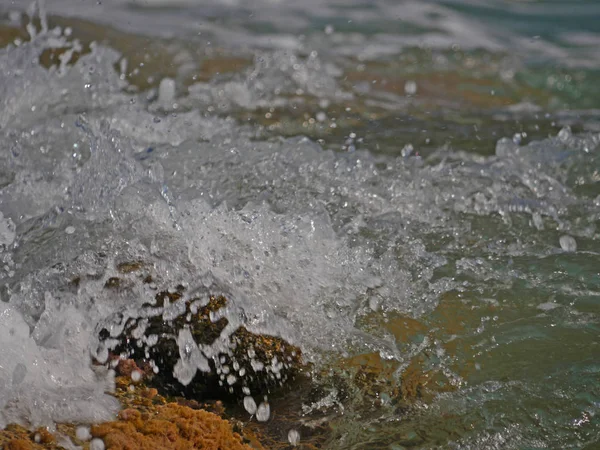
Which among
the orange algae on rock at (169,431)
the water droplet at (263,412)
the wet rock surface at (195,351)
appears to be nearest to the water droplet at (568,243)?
the wet rock surface at (195,351)

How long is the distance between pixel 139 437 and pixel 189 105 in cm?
375

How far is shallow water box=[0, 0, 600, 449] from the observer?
2297 mm

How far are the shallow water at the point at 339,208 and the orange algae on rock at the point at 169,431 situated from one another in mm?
116

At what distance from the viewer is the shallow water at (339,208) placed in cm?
230

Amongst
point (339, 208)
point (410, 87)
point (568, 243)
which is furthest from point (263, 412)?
point (410, 87)

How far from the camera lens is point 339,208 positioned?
337 centimetres

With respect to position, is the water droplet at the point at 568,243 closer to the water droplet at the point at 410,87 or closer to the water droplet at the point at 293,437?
the water droplet at the point at 293,437

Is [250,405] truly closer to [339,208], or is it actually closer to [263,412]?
[263,412]

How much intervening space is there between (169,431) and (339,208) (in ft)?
5.32

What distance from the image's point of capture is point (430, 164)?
14.4 feet

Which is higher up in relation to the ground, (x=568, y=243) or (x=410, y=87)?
(x=410, y=87)

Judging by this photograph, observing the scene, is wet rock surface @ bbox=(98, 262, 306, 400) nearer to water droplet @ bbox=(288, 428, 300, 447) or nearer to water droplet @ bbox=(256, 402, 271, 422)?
water droplet @ bbox=(256, 402, 271, 422)

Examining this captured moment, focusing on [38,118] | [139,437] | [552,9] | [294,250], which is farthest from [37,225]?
[552,9]

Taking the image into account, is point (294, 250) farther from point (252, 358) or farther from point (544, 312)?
point (544, 312)
